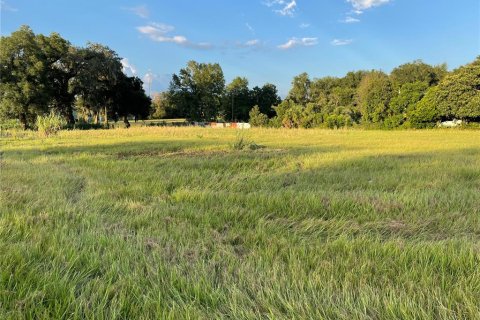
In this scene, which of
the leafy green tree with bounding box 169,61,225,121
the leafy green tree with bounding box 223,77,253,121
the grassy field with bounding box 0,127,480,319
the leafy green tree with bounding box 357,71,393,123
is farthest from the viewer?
the leafy green tree with bounding box 223,77,253,121

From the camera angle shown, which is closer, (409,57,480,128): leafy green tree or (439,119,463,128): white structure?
(409,57,480,128): leafy green tree

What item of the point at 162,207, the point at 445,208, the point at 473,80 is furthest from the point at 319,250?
the point at 473,80

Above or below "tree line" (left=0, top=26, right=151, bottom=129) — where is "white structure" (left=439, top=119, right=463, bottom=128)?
below

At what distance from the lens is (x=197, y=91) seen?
2315 inches

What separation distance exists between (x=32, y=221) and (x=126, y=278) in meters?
1.58

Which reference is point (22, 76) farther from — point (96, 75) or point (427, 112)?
point (427, 112)

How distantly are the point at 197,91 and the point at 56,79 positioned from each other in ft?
84.2

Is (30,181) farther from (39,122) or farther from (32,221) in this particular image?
(39,122)

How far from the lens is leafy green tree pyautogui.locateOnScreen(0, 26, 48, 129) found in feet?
102

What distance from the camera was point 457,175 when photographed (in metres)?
6.30

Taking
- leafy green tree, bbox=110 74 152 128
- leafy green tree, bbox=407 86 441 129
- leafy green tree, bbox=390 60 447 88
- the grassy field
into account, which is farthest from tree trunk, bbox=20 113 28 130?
leafy green tree, bbox=390 60 447 88

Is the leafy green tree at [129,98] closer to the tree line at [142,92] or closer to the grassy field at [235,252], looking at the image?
the tree line at [142,92]

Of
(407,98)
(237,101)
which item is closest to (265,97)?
(237,101)

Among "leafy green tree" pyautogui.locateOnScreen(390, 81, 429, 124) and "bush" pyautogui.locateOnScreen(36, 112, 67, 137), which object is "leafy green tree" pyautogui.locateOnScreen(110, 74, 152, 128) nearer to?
"bush" pyautogui.locateOnScreen(36, 112, 67, 137)
